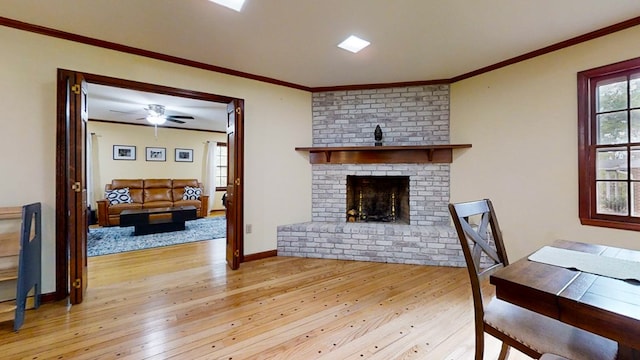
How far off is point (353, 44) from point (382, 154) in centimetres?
162

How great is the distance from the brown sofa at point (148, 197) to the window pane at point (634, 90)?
7.30 m

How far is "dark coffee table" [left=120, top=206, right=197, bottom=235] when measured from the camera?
4.97 meters

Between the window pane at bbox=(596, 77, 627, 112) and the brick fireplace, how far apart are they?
1509 millimetres

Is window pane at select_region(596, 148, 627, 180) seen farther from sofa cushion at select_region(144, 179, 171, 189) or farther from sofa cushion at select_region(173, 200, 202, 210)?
sofa cushion at select_region(144, 179, 171, 189)

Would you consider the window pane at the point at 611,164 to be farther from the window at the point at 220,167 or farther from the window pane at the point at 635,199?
the window at the point at 220,167

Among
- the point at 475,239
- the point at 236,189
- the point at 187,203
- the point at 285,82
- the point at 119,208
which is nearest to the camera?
the point at 475,239

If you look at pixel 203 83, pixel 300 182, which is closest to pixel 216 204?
pixel 300 182

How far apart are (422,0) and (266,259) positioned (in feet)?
10.7

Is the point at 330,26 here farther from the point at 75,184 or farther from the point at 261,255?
the point at 261,255

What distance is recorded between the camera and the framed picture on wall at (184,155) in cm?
741

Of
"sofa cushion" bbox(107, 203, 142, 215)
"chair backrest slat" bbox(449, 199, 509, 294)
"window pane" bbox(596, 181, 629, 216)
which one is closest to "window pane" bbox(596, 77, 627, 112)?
"window pane" bbox(596, 181, 629, 216)

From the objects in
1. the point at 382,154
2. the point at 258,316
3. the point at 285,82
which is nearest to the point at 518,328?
the point at 258,316

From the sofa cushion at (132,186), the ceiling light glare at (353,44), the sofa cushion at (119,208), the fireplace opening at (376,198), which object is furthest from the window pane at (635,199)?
the sofa cushion at (132,186)

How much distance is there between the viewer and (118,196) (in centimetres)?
605
